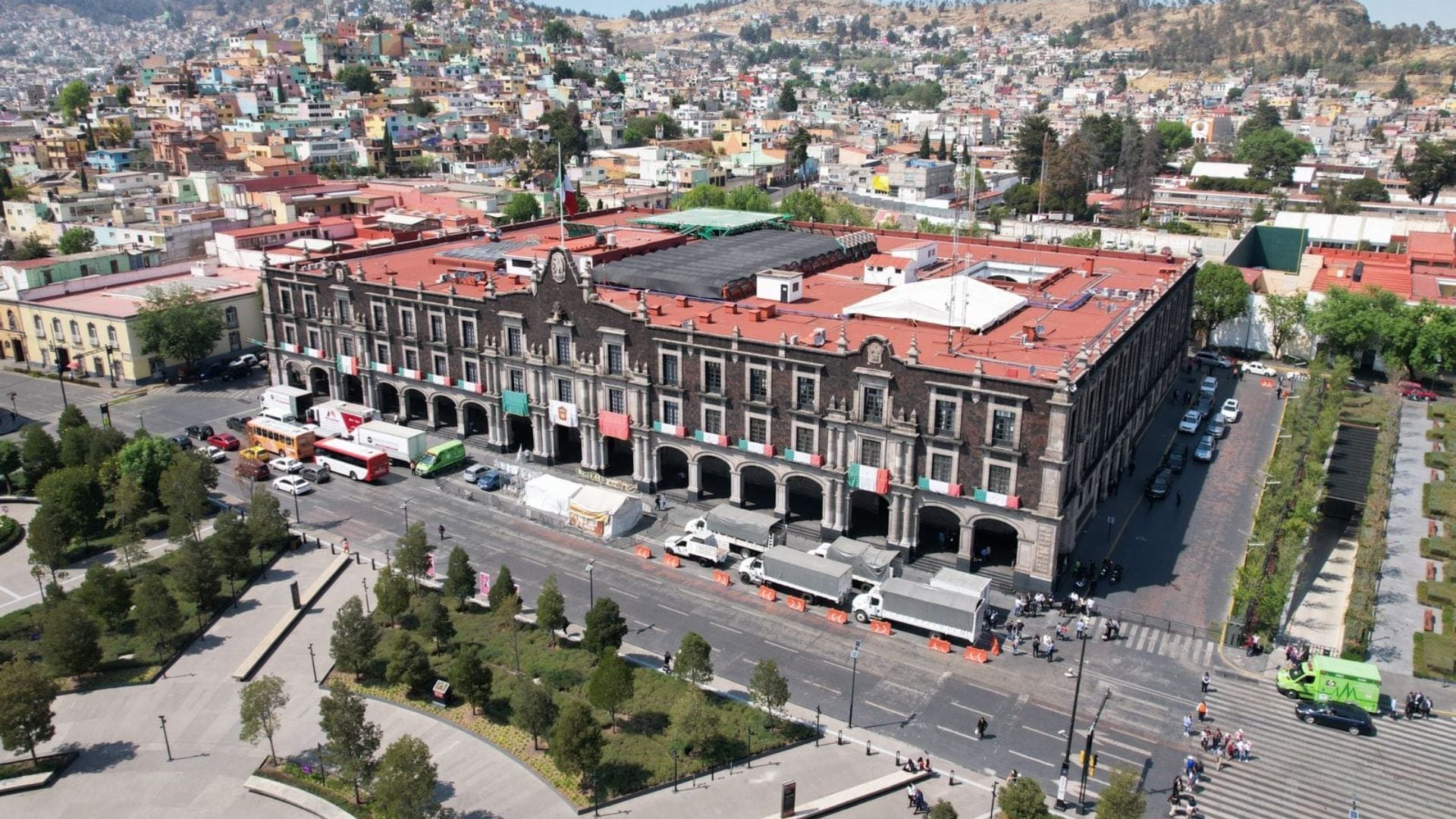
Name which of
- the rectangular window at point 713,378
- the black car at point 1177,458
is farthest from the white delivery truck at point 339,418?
the black car at point 1177,458

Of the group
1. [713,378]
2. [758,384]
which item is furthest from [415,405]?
[758,384]

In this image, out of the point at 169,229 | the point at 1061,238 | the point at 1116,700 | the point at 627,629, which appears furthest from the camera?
the point at 1061,238

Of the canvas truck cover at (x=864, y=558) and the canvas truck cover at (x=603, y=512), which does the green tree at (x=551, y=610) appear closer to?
the canvas truck cover at (x=603, y=512)

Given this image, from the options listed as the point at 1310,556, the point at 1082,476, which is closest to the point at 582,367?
the point at 1082,476

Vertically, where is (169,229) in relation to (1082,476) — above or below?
above

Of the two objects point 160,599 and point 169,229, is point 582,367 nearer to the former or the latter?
point 160,599

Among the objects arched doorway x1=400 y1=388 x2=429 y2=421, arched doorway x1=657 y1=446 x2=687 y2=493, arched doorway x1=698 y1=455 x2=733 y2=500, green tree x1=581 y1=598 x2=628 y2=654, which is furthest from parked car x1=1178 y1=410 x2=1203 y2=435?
arched doorway x1=400 y1=388 x2=429 y2=421
